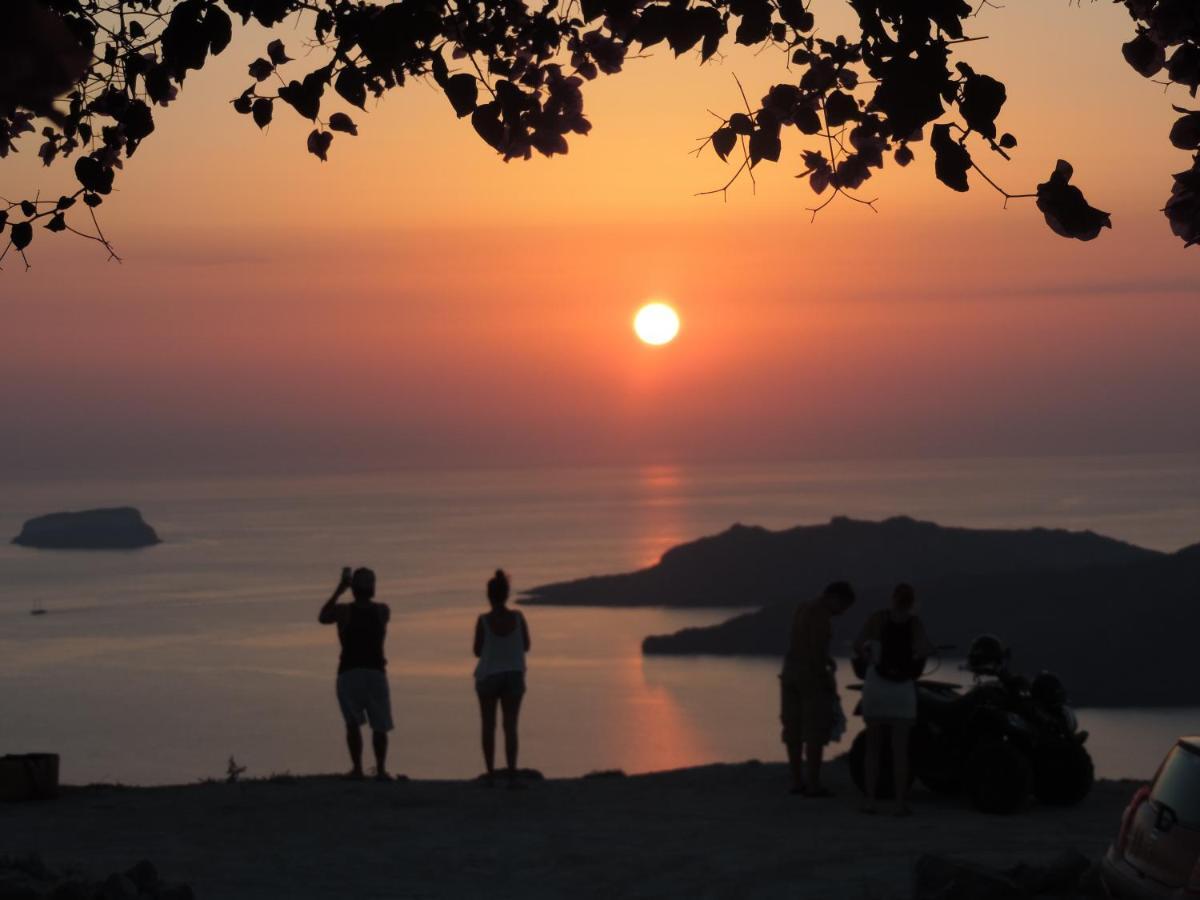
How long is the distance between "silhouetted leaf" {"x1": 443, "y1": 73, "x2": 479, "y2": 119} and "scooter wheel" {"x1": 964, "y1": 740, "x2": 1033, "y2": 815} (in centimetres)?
823

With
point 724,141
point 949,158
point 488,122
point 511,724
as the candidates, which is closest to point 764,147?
point 724,141

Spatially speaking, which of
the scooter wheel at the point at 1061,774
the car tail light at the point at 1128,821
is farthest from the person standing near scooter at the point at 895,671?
the car tail light at the point at 1128,821

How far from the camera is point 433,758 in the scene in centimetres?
5309

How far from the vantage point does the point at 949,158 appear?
13.1 ft

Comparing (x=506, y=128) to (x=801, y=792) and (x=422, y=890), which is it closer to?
(x=422, y=890)

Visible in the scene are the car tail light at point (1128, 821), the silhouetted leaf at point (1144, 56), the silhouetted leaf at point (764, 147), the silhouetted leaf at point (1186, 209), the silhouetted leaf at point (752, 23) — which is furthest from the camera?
the car tail light at point (1128, 821)

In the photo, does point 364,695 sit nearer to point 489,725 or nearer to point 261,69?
point 489,725

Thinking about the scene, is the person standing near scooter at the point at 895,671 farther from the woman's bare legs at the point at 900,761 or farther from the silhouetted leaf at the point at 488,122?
the silhouetted leaf at the point at 488,122

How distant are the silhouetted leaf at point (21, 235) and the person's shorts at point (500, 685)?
23.1 feet

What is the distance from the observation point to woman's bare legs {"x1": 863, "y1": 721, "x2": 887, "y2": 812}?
1158 cm

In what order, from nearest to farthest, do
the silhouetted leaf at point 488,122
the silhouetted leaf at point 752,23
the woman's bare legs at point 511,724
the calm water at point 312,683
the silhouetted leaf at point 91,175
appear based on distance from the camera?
the silhouetted leaf at point 752,23
the silhouetted leaf at point 488,122
the silhouetted leaf at point 91,175
the woman's bare legs at point 511,724
the calm water at point 312,683

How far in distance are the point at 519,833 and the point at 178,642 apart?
86.6 m

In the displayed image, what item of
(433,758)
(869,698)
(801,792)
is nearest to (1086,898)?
(869,698)

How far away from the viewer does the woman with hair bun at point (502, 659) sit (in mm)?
12398
